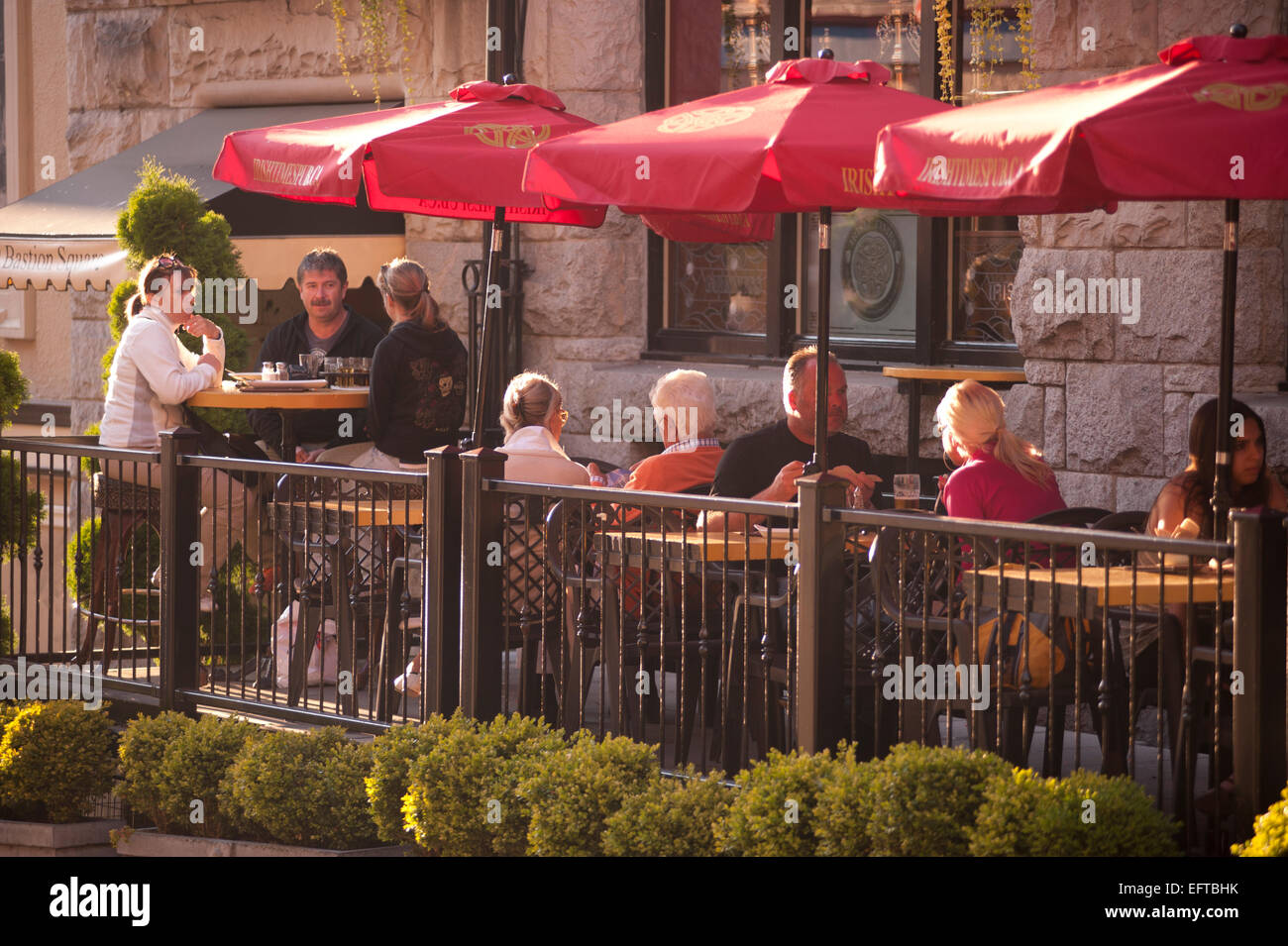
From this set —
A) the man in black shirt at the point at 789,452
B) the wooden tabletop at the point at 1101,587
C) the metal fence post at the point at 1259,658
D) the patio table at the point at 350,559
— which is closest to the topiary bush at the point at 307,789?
the patio table at the point at 350,559

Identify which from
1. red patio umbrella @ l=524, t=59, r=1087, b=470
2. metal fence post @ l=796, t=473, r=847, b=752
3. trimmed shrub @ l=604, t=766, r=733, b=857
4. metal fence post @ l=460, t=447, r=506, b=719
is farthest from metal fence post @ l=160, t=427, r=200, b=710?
metal fence post @ l=796, t=473, r=847, b=752

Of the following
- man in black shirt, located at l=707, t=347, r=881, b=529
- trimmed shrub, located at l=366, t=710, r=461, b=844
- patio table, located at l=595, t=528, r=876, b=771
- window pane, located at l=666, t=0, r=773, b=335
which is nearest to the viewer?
patio table, located at l=595, t=528, r=876, b=771

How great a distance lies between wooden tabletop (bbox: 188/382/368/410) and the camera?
9.27 meters

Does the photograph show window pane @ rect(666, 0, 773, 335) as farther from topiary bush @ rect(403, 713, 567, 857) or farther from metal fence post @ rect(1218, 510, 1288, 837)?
metal fence post @ rect(1218, 510, 1288, 837)

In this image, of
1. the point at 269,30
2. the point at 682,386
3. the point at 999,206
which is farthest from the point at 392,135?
the point at 269,30

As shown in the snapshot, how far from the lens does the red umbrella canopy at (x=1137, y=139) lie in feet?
18.0

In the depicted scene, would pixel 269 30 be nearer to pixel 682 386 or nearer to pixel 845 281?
pixel 845 281

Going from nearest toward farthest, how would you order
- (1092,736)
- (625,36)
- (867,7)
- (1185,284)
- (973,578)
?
(973,578) → (1092,736) → (1185,284) → (867,7) → (625,36)

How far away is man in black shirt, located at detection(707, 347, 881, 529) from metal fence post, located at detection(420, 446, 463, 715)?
109cm

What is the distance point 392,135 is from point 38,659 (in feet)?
10.3

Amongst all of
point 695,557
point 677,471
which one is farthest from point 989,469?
point 677,471

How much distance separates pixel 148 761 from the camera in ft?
23.8

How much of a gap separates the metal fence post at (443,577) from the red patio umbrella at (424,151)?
43.1 inches
